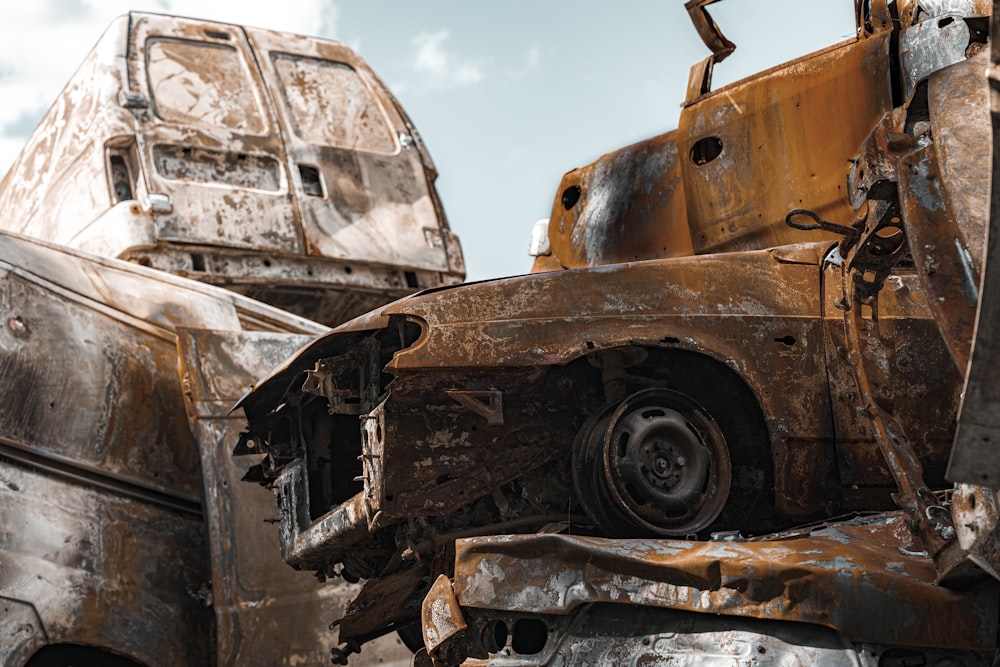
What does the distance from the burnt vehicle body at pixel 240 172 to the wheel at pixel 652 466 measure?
14.3 ft

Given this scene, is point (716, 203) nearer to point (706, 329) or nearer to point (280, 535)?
point (706, 329)

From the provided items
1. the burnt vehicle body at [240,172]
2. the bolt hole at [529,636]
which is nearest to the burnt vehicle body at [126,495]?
the burnt vehicle body at [240,172]

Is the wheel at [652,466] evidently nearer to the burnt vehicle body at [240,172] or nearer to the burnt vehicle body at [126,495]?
the burnt vehicle body at [126,495]

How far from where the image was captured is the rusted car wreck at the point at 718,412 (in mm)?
4086

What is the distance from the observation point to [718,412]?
5.24 m

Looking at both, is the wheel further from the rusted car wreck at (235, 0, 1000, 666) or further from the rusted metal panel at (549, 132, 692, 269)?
the rusted metal panel at (549, 132, 692, 269)

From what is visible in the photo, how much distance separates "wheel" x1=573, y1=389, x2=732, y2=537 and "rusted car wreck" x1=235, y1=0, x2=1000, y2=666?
0.01m

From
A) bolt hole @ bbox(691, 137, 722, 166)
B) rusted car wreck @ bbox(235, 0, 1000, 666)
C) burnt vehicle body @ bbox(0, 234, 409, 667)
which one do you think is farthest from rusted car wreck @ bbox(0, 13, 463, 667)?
bolt hole @ bbox(691, 137, 722, 166)

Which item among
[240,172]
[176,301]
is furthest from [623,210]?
[240,172]

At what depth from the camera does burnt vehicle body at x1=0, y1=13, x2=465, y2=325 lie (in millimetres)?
8844

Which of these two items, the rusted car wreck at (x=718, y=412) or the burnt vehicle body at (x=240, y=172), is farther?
the burnt vehicle body at (x=240, y=172)

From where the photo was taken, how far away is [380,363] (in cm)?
541

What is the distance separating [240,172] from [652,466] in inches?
197

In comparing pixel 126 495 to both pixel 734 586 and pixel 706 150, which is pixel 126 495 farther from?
pixel 734 586
